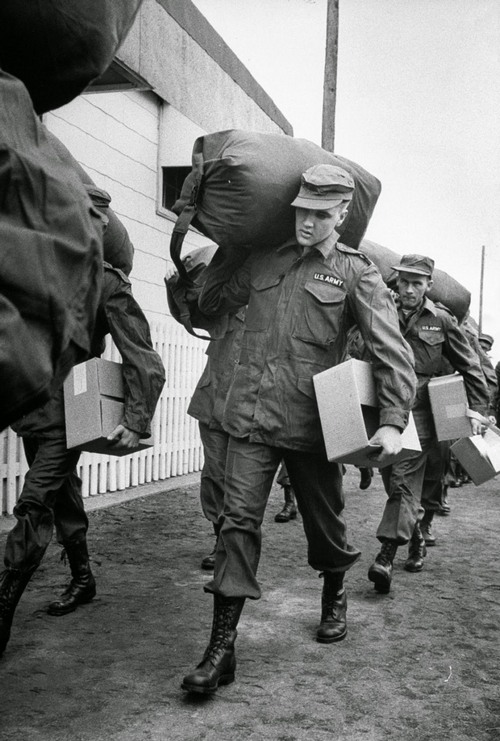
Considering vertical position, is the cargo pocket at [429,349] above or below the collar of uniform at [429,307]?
below

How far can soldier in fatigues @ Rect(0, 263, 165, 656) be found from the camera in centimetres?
393

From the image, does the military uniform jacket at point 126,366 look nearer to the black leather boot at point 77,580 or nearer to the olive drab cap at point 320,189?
the black leather boot at point 77,580

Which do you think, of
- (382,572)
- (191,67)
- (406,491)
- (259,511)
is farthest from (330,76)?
(259,511)

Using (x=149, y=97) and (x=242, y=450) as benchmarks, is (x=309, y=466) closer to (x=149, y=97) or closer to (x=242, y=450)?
(x=242, y=450)

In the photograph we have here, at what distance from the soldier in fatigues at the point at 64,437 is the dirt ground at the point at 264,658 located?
42 centimetres

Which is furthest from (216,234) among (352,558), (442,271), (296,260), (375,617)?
(442,271)

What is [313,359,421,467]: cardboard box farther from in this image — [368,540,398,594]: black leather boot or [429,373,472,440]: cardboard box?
[429,373,472,440]: cardboard box

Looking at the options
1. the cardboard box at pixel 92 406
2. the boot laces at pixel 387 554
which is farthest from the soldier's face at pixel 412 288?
the cardboard box at pixel 92 406

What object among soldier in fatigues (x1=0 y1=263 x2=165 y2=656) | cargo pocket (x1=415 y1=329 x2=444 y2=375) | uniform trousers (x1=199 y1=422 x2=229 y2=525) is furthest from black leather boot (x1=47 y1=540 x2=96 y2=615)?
cargo pocket (x1=415 y1=329 x2=444 y2=375)

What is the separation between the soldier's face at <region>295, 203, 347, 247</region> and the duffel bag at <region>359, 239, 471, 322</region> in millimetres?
3670

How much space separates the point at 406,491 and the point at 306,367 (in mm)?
2135

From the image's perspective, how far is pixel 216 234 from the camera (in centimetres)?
395

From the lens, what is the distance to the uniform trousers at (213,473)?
5.64 meters

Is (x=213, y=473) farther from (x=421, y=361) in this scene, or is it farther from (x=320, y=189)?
(x=320, y=189)
